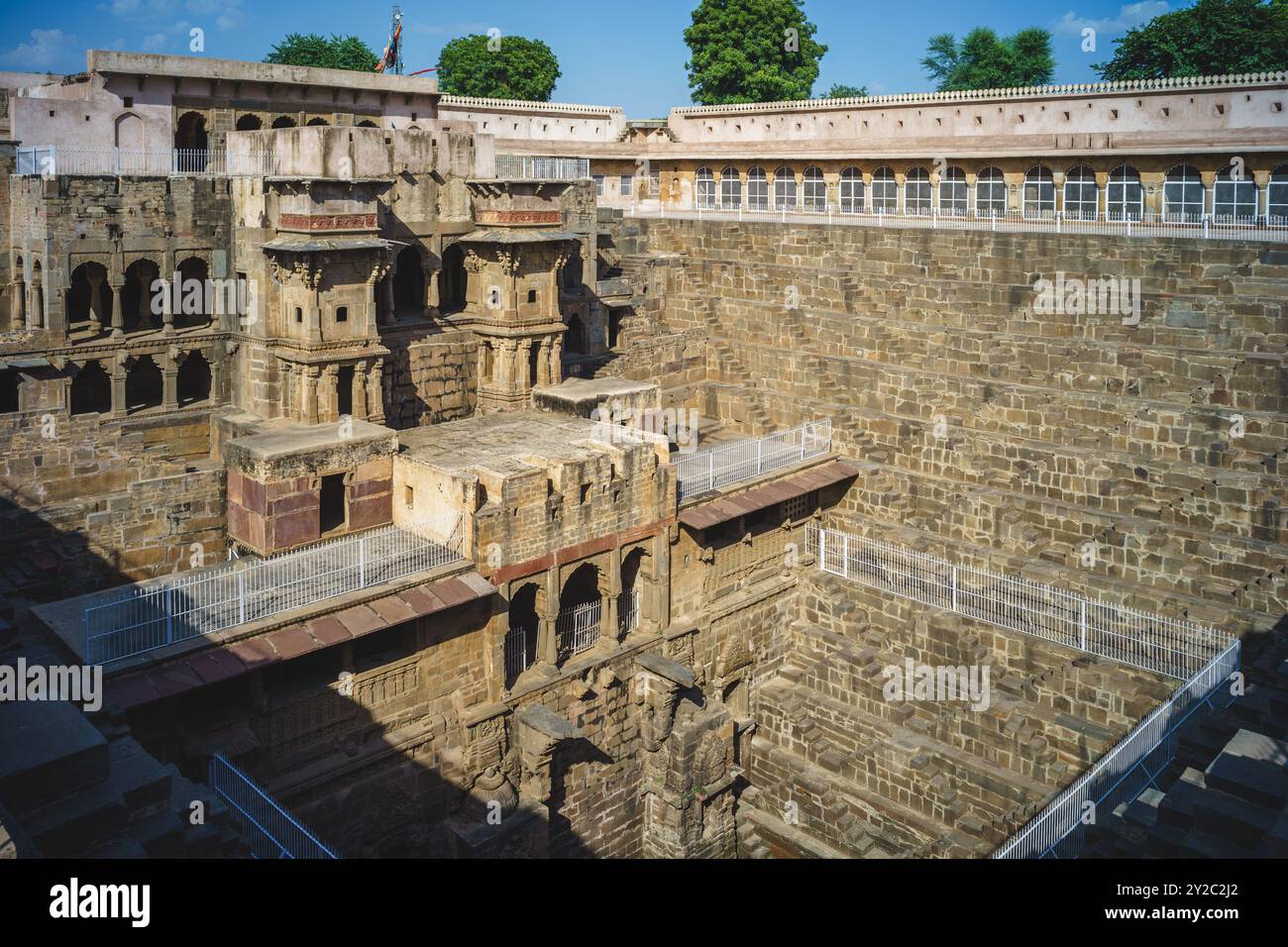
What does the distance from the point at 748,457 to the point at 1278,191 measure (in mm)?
14158

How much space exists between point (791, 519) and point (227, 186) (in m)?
13.8

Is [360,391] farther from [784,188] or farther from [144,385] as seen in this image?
[784,188]

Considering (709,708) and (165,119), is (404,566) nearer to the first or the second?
(709,708)

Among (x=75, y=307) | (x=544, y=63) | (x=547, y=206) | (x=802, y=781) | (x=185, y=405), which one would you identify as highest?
(x=544, y=63)

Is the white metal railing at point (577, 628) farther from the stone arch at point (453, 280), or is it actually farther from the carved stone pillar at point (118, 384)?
the carved stone pillar at point (118, 384)

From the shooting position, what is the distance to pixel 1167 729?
18.8 metres

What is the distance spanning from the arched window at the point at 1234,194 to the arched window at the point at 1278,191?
358 millimetres

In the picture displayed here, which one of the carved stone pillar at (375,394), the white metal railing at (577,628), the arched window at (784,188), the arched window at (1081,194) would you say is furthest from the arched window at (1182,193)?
the carved stone pillar at (375,394)

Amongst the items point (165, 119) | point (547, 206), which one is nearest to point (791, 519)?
point (547, 206)

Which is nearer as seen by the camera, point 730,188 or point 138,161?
point 138,161

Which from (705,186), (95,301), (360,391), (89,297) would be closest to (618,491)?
(360,391)

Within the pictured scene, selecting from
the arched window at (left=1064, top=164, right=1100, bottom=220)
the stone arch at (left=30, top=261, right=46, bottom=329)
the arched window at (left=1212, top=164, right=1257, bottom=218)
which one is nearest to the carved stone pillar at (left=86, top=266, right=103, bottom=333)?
the stone arch at (left=30, top=261, right=46, bottom=329)

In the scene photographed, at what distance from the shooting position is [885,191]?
120 ft

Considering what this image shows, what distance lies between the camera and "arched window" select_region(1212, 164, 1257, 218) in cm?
2900
